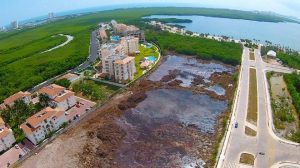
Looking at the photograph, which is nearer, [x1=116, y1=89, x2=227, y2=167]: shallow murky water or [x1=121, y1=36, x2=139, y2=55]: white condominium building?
[x1=116, y1=89, x2=227, y2=167]: shallow murky water

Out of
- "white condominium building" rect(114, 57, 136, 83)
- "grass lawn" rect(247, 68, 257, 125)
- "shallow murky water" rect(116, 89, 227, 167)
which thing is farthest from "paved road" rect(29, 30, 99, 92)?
"grass lawn" rect(247, 68, 257, 125)

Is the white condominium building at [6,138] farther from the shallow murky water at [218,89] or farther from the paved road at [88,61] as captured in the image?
the shallow murky water at [218,89]

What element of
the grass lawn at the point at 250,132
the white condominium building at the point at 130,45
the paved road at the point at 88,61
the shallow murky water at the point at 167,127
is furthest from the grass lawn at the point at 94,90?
the grass lawn at the point at 250,132

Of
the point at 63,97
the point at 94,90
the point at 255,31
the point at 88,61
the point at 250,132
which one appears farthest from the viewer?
the point at 255,31

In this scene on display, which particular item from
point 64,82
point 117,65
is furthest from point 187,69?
point 64,82

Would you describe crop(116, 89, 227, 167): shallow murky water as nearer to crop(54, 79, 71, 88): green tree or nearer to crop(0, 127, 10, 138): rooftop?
crop(0, 127, 10, 138): rooftop

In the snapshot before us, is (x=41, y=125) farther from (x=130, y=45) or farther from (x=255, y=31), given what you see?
(x=255, y=31)
